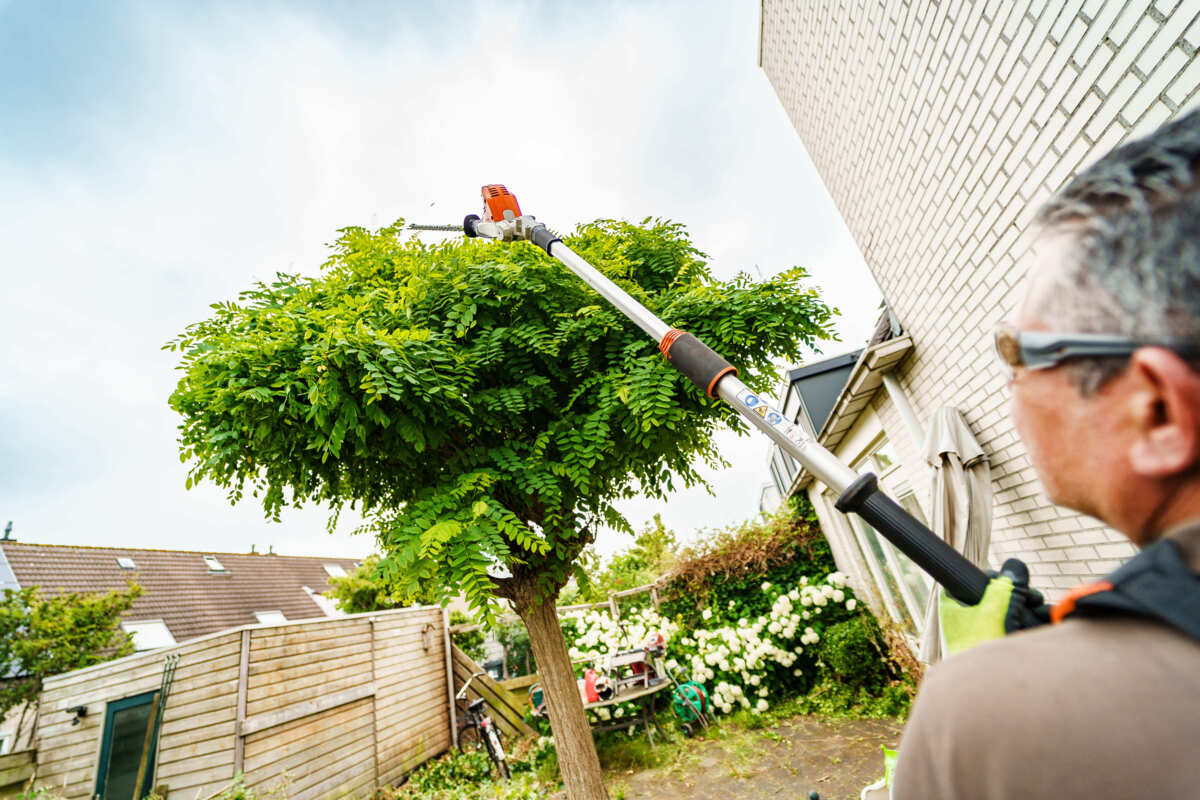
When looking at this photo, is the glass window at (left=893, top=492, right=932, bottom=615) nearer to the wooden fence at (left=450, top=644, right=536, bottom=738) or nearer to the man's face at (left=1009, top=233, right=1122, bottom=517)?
the man's face at (left=1009, top=233, right=1122, bottom=517)

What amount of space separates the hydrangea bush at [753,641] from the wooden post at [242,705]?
4.98m

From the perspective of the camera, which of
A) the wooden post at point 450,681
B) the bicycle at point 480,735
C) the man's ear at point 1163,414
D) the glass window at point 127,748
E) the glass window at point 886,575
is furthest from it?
the wooden post at point 450,681

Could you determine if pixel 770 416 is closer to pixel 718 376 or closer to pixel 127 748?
pixel 718 376

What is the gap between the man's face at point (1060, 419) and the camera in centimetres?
62

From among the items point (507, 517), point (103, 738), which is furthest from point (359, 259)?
point (103, 738)

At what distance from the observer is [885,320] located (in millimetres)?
5574

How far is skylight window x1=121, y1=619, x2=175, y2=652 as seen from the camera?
15.1 metres

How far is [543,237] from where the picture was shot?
4352 mm

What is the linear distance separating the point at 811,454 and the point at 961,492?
93.9 inches

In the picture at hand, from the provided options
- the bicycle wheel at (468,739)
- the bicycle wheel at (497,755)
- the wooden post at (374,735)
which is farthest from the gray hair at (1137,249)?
the bicycle wheel at (468,739)

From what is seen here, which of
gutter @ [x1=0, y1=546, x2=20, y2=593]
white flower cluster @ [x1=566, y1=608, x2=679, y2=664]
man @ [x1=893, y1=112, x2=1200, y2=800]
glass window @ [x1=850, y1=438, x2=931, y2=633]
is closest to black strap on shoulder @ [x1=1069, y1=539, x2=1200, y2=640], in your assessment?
man @ [x1=893, y1=112, x2=1200, y2=800]

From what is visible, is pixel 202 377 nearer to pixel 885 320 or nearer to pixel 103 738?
pixel 885 320

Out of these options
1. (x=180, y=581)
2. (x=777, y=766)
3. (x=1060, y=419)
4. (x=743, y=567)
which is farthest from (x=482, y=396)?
(x=180, y=581)

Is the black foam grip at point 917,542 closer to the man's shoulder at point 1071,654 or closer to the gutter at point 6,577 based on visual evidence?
the man's shoulder at point 1071,654
